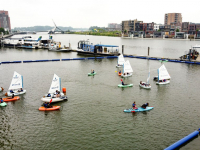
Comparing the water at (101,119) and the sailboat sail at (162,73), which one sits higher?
the sailboat sail at (162,73)

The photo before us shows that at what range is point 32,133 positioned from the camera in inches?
1035

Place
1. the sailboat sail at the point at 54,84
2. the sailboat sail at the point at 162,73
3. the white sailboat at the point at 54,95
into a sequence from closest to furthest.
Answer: the white sailboat at the point at 54,95, the sailboat sail at the point at 54,84, the sailboat sail at the point at 162,73

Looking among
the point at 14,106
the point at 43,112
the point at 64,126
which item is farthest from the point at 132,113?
the point at 14,106

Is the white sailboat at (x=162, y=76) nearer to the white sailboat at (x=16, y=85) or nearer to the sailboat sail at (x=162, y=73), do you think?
the sailboat sail at (x=162, y=73)

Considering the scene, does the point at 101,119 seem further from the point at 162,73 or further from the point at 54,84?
the point at 162,73

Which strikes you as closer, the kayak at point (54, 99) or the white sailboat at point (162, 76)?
the kayak at point (54, 99)

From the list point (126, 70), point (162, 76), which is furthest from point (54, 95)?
point (162, 76)

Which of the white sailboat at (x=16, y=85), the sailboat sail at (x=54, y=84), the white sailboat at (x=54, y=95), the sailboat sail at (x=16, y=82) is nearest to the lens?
the white sailboat at (x=54, y=95)

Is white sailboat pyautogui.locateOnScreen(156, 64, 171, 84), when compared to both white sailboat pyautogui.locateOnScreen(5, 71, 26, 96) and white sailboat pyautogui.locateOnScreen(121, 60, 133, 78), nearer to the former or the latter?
white sailboat pyautogui.locateOnScreen(121, 60, 133, 78)

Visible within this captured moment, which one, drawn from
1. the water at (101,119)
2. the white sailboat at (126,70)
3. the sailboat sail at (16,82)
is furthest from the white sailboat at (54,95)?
the white sailboat at (126,70)

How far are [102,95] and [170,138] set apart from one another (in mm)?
17760

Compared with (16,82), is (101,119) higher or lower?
lower

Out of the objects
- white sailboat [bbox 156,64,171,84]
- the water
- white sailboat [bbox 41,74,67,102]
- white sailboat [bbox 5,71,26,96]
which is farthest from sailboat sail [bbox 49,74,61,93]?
white sailboat [bbox 156,64,171,84]

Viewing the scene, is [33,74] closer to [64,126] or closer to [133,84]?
[133,84]
